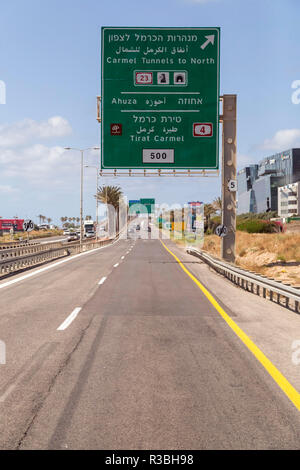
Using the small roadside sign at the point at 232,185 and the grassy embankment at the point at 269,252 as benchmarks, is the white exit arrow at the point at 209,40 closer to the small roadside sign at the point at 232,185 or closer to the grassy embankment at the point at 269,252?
the small roadside sign at the point at 232,185

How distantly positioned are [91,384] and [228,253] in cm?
1715

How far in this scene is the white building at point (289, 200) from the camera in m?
150

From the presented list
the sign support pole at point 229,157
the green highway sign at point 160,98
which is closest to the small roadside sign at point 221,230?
the sign support pole at point 229,157

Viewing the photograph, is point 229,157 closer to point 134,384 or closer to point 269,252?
point 134,384

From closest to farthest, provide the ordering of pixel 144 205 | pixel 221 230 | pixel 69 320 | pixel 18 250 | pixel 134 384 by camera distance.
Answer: pixel 134 384 < pixel 69 320 < pixel 221 230 < pixel 18 250 < pixel 144 205

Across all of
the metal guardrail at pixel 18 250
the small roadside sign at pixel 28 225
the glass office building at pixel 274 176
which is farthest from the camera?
the glass office building at pixel 274 176

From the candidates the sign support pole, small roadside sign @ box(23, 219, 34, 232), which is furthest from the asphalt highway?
small roadside sign @ box(23, 219, 34, 232)

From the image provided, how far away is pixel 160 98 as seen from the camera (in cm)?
2081

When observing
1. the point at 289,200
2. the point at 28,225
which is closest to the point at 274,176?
the point at 289,200

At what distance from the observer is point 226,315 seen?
32.8 ft

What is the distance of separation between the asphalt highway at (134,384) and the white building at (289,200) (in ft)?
488

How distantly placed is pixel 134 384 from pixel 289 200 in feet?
521

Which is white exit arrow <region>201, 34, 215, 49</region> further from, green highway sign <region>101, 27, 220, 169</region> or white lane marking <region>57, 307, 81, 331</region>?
white lane marking <region>57, 307, 81, 331</region>
